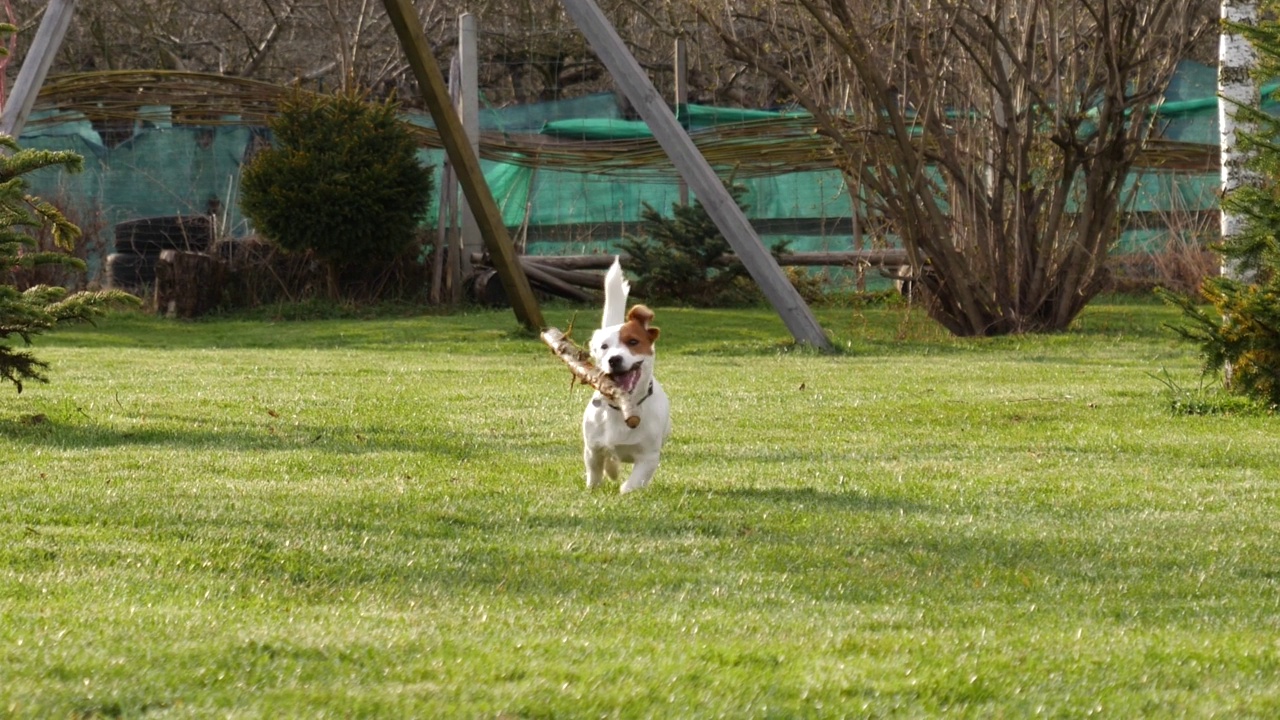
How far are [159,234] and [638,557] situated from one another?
57.9ft

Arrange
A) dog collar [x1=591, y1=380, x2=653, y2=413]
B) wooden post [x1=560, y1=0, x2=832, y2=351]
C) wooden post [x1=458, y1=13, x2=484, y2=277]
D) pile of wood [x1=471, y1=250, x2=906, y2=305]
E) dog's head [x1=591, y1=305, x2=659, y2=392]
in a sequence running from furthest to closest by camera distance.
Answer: pile of wood [x1=471, y1=250, x2=906, y2=305]
wooden post [x1=458, y1=13, x2=484, y2=277]
wooden post [x1=560, y1=0, x2=832, y2=351]
dog collar [x1=591, y1=380, x2=653, y2=413]
dog's head [x1=591, y1=305, x2=659, y2=392]

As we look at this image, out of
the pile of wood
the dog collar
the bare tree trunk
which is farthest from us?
the pile of wood

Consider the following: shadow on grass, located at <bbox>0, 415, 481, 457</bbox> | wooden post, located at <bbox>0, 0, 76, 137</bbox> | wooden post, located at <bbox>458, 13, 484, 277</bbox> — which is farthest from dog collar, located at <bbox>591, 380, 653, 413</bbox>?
wooden post, located at <bbox>458, 13, 484, 277</bbox>

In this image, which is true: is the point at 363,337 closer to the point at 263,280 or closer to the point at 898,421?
the point at 263,280

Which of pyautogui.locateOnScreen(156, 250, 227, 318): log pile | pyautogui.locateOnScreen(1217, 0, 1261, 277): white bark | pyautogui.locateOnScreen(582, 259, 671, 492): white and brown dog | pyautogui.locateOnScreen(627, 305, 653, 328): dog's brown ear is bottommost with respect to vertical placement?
pyautogui.locateOnScreen(156, 250, 227, 318): log pile

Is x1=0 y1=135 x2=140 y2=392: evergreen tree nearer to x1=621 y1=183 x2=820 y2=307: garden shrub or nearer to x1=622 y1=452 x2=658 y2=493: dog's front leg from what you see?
x1=622 y1=452 x2=658 y2=493: dog's front leg

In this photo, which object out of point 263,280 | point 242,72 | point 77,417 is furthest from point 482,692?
point 242,72

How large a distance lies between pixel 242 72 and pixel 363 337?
43.9 feet

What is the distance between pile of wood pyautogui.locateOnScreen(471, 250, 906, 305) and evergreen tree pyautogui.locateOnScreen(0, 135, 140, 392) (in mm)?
11861

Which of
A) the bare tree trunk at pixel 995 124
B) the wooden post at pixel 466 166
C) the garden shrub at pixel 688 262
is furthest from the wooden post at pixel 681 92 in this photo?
the wooden post at pixel 466 166

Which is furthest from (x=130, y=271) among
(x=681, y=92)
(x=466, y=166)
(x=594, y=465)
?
(x=594, y=465)

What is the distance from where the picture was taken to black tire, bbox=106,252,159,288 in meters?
21.7

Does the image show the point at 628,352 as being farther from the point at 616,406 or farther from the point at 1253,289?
the point at 1253,289

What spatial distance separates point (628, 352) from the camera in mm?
7027
